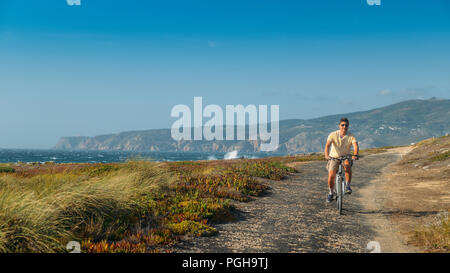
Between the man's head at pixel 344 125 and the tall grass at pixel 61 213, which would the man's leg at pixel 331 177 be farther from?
the tall grass at pixel 61 213

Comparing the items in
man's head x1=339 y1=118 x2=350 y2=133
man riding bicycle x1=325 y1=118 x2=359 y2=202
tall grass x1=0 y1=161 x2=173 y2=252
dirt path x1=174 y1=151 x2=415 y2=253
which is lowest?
dirt path x1=174 y1=151 x2=415 y2=253

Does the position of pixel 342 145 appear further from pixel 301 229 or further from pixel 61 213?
pixel 61 213

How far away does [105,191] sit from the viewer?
8469 millimetres

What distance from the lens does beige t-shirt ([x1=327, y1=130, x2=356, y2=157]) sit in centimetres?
988

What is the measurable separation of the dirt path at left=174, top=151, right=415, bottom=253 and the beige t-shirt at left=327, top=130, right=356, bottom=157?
2.02m


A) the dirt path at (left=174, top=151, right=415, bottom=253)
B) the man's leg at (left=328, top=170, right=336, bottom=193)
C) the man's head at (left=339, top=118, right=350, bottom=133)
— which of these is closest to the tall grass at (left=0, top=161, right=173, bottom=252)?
the dirt path at (left=174, top=151, right=415, bottom=253)

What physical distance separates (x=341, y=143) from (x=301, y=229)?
3.14 m

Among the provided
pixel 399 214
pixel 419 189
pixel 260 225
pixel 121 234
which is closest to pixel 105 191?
pixel 121 234

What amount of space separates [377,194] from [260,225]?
29.4 ft

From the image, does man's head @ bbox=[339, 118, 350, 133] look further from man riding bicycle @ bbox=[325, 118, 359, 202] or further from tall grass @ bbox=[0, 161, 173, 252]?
tall grass @ bbox=[0, 161, 173, 252]

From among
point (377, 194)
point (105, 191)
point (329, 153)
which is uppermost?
point (329, 153)

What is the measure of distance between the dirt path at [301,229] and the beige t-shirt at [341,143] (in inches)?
79.6
